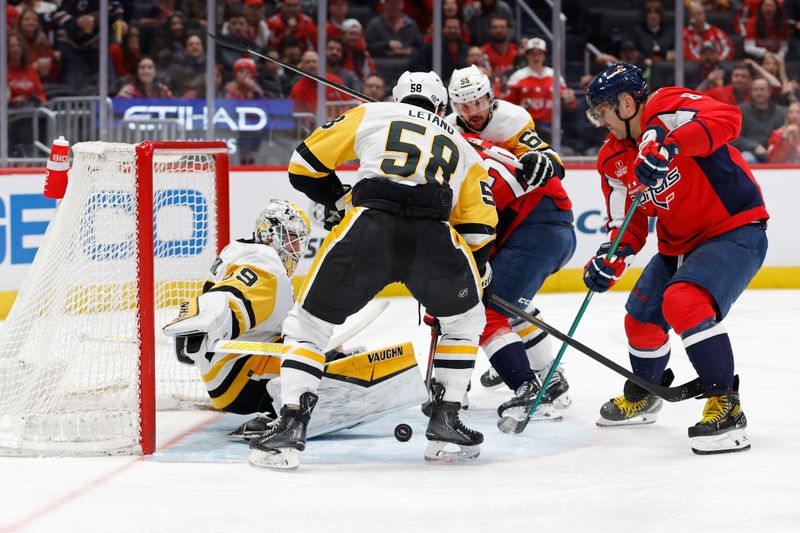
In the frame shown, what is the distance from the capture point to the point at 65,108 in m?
6.38

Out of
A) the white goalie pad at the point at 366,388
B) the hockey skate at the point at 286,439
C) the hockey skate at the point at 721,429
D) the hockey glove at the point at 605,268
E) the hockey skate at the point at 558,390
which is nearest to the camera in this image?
the hockey skate at the point at 286,439

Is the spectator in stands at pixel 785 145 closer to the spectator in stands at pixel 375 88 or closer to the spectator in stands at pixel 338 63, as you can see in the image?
the spectator in stands at pixel 375 88

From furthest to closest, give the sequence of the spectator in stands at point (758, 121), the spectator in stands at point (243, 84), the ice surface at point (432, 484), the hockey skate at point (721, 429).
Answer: the spectator in stands at point (758, 121) → the spectator in stands at point (243, 84) → the hockey skate at point (721, 429) → the ice surface at point (432, 484)

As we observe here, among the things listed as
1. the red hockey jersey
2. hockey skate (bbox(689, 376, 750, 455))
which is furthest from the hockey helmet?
hockey skate (bbox(689, 376, 750, 455))

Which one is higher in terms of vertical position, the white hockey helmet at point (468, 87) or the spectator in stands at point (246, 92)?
the white hockey helmet at point (468, 87)

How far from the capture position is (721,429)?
10.4 feet

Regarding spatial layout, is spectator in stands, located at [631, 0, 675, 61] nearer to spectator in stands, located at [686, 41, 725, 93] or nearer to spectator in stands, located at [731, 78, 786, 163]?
spectator in stands, located at [686, 41, 725, 93]

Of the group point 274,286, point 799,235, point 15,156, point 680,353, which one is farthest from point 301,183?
point 799,235

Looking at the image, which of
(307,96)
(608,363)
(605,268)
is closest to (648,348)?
(608,363)

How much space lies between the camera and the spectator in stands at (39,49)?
21.2 feet

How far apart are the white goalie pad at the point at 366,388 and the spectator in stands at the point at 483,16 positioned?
13.3 ft

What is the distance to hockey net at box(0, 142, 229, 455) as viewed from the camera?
311 centimetres

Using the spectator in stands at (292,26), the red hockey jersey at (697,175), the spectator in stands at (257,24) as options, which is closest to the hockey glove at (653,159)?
the red hockey jersey at (697,175)

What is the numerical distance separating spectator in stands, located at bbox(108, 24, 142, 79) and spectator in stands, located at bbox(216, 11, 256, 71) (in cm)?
44
